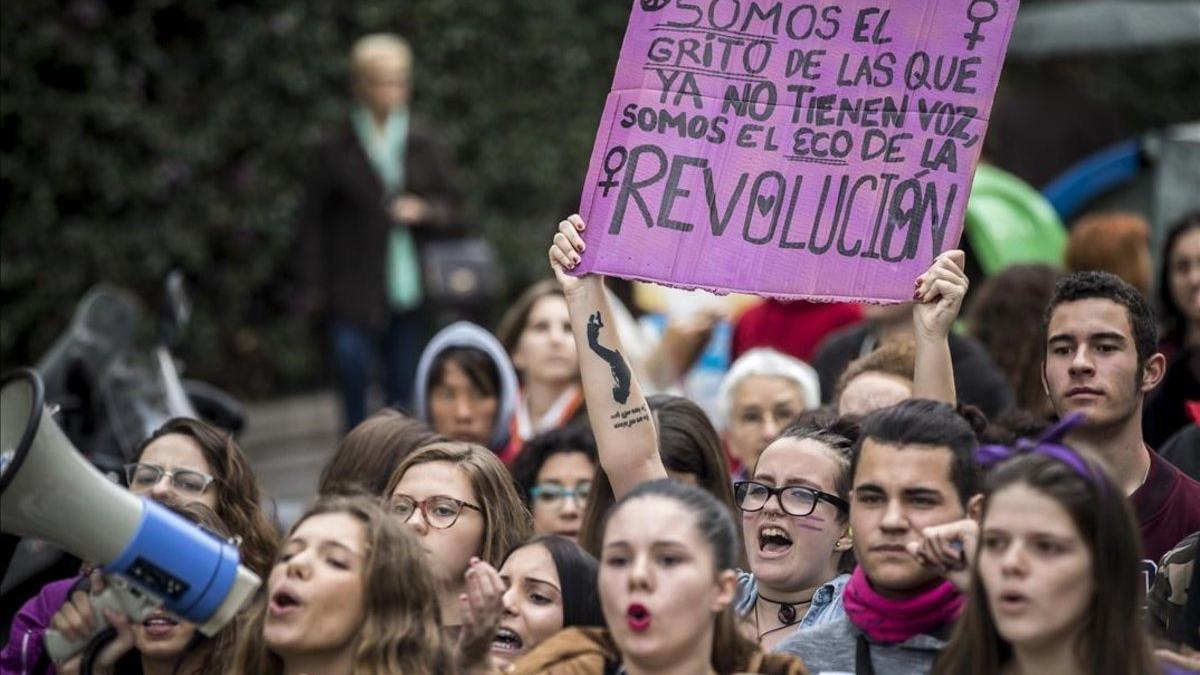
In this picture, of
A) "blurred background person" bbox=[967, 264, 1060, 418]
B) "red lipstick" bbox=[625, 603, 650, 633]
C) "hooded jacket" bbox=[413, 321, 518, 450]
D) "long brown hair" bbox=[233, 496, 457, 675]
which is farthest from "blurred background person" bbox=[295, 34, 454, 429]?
"red lipstick" bbox=[625, 603, 650, 633]

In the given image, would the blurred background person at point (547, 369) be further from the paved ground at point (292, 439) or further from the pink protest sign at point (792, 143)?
the paved ground at point (292, 439)

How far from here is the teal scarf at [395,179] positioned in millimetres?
11617

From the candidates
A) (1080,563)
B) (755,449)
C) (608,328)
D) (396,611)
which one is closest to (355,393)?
(755,449)

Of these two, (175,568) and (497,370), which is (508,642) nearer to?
(175,568)

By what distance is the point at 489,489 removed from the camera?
5879 millimetres

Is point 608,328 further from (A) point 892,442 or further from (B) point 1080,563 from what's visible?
→ (B) point 1080,563

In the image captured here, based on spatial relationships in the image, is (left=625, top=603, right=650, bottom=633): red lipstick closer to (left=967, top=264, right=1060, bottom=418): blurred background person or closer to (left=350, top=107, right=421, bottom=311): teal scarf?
(left=967, top=264, right=1060, bottom=418): blurred background person

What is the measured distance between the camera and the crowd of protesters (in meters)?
4.41

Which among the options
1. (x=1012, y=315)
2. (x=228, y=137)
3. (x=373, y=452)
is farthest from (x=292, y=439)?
(x=373, y=452)

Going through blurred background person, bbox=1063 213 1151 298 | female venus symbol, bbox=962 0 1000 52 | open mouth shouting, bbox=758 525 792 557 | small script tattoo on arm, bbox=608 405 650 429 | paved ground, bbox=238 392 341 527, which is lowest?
paved ground, bbox=238 392 341 527

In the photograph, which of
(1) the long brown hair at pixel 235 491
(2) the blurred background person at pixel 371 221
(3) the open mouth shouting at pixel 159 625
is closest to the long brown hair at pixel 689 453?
(1) the long brown hair at pixel 235 491

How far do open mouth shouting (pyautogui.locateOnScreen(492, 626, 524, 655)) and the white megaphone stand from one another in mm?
686

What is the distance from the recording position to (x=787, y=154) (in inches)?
235

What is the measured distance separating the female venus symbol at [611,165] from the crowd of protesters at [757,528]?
7.0 inches
